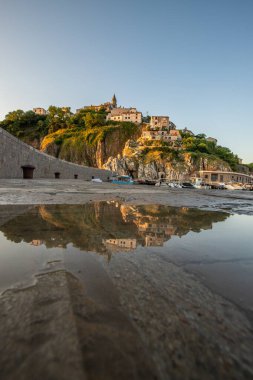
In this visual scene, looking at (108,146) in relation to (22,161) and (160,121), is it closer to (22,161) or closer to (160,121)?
(160,121)

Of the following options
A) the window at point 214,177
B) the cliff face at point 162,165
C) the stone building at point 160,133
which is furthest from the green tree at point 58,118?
the window at point 214,177

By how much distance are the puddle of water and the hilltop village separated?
3145 inches

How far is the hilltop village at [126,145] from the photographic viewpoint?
83.8 metres

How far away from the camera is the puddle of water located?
4.51 feet

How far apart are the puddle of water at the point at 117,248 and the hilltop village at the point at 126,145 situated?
79.9 metres

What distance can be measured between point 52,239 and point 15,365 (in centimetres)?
149

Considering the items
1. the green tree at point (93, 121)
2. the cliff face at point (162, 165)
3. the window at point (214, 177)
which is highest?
the green tree at point (93, 121)

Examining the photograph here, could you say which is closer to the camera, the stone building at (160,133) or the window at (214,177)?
the window at (214,177)

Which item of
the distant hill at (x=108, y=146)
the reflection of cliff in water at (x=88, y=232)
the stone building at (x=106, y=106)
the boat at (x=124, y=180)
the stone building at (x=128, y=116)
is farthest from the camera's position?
the stone building at (x=106, y=106)

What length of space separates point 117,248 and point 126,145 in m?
91.8

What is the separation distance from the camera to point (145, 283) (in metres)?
1.28

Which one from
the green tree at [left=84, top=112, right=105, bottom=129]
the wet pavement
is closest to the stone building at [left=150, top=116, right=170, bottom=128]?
the green tree at [left=84, top=112, right=105, bottom=129]

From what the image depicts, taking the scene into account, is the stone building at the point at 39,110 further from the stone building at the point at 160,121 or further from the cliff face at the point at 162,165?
the cliff face at the point at 162,165

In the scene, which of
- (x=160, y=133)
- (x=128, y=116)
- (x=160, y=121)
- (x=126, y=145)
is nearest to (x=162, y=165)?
(x=126, y=145)
